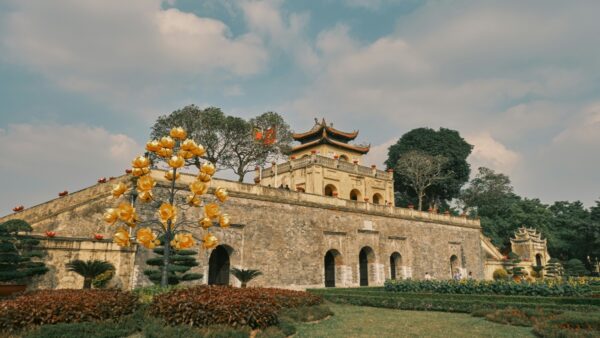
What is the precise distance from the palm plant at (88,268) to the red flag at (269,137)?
21112 mm

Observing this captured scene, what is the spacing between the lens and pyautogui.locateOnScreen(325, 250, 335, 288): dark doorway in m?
26.4

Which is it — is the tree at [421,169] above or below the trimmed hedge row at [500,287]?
above

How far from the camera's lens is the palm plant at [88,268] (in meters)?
13.9

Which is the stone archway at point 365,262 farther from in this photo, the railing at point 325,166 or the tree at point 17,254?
the tree at point 17,254

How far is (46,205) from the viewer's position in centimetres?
2228

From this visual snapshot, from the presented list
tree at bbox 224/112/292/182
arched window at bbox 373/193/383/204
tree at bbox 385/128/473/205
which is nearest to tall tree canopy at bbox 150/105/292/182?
tree at bbox 224/112/292/182

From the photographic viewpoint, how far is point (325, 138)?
37844mm

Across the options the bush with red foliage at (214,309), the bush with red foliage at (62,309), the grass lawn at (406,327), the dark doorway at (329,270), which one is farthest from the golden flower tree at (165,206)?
the dark doorway at (329,270)

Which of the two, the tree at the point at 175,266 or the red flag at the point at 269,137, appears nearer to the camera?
the tree at the point at 175,266

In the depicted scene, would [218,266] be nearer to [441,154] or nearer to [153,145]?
[153,145]

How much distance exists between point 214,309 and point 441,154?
41.8 m

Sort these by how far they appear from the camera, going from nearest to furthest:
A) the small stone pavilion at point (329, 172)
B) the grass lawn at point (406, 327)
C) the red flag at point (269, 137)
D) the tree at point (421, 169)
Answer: the grass lawn at point (406, 327) < the small stone pavilion at point (329, 172) < the red flag at point (269, 137) < the tree at point (421, 169)

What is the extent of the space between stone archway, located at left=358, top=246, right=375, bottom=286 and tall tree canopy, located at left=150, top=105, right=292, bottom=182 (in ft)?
41.5

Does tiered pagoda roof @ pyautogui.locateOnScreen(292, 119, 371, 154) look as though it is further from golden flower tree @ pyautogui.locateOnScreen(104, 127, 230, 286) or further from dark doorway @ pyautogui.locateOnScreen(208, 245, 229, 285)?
golden flower tree @ pyautogui.locateOnScreen(104, 127, 230, 286)
